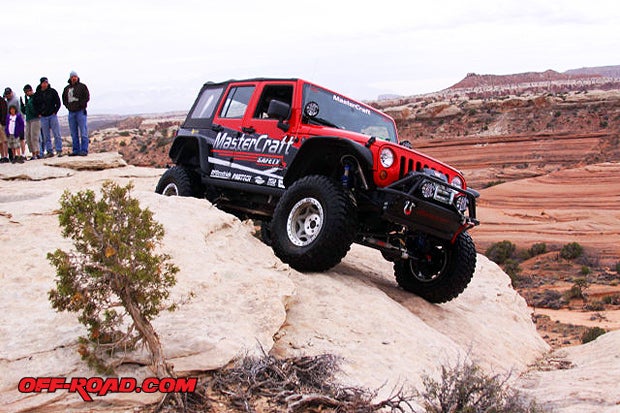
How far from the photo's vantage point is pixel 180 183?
8344 millimetres

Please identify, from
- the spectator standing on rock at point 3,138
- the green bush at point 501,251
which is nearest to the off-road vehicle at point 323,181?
the spectator standing on rock at point 3,138

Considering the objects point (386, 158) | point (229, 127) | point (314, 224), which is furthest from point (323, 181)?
point (229, 127)

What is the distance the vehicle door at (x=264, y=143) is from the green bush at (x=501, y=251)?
13.1 metres

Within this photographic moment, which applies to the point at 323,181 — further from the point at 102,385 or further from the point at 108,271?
the point at 102,385

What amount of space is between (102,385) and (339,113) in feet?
15.5

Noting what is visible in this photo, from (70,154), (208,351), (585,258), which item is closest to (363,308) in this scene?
(208,351)

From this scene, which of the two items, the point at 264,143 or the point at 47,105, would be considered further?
the point at 47,105

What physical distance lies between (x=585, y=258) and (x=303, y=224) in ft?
48.0

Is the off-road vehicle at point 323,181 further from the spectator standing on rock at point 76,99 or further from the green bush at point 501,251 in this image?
the green bush at point 501,251

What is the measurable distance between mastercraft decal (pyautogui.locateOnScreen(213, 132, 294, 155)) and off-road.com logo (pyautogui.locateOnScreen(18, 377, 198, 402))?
3.98 meters

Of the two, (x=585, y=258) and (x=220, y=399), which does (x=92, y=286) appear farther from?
(x=585, y=258)

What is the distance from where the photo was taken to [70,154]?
1386 cm

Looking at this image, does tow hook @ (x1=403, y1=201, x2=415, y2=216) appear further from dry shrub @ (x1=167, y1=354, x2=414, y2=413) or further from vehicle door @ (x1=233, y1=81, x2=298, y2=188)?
dry shrub @ (x1=167, y1=354, x2=414, y2=413)

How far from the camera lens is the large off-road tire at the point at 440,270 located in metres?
6.77
